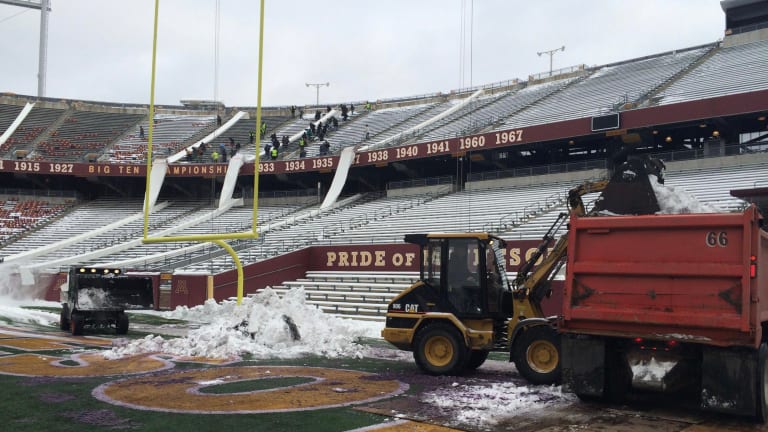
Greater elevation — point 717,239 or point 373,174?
point 373,174

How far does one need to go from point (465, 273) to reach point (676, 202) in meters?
3.53

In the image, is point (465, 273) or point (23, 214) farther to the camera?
point (23, 214)

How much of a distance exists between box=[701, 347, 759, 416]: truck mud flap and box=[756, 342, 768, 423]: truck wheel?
6 centimetres

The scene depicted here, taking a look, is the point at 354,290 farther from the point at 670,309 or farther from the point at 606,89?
the point at 606,89

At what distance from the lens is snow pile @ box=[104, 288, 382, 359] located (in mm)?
13547

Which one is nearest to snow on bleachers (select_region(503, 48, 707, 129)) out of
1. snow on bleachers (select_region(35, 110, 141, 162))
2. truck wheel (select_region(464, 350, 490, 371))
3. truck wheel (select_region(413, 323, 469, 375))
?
truck wheel (select_region(464, 350, 490, 371))

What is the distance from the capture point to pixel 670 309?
799 centimetres

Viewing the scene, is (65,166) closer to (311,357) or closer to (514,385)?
(311,357)

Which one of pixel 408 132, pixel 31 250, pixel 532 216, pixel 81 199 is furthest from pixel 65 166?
pixel 532 216

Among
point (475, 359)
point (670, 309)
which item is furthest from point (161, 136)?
point (670, 309)

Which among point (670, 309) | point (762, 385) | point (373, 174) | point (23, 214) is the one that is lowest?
point (762, 385)

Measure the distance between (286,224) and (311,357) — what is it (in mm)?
23656

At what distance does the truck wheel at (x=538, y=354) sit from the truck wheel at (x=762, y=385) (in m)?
2.81

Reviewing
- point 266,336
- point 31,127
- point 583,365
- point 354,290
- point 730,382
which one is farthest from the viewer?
point 31,127
